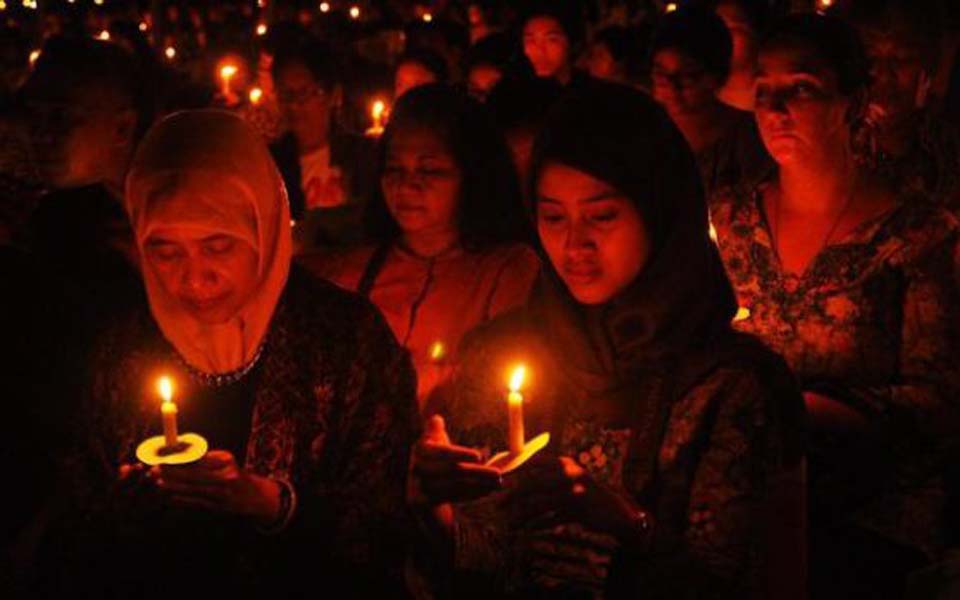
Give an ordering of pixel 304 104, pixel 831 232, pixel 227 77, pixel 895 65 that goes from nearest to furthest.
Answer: pixel 831 232 → pixel 895 65 → pixel 304 104 → pixel 227 77

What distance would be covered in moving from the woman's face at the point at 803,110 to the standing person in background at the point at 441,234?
34.8 inches

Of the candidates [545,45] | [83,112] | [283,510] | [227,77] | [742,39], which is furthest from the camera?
[545,45]

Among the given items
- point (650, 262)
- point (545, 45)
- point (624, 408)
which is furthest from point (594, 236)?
point (545, 45)

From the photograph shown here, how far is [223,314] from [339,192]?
3467 mm

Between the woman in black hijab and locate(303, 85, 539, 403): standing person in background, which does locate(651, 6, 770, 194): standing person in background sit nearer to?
locate(303, 85, 539, 403): standing person in background

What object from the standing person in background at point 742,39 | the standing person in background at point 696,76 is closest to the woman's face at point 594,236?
the standing person in background at point 696,76

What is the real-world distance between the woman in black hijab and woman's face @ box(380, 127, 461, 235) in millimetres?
1200

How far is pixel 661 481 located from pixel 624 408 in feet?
0.68

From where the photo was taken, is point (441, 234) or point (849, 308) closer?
point (849, 308)

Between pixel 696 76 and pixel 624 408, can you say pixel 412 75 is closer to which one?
pixel 696 76

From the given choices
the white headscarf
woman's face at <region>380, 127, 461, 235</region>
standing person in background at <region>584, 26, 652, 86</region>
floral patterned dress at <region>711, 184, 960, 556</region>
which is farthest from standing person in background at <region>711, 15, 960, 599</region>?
standing person in background at <region>584, 26, 652, 86</region>

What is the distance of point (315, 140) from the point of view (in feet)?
21.0

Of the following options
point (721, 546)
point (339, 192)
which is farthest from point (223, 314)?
point (339, 192)

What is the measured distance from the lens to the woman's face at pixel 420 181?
161 inches
